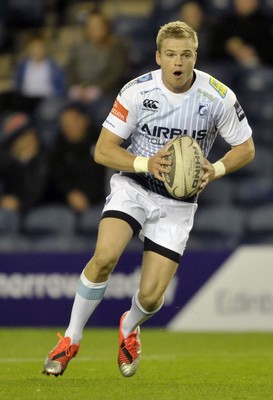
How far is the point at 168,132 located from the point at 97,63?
6.64 metres

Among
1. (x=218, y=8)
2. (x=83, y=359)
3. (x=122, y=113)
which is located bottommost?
(x=83, y=359)

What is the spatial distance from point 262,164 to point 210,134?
625 cm

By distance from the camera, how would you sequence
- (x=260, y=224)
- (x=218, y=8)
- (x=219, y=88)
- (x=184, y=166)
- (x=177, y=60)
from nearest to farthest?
(x=184, y=166)
(x=177, y=60)
(x=219, y=88)
(x=260, y=224)
(x=218, y=8)

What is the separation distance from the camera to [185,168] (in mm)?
6703

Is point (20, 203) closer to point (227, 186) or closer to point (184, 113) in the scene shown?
point (227, 186)

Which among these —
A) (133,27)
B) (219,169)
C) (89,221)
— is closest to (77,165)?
(89,221)

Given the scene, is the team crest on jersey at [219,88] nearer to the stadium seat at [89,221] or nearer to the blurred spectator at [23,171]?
the stadium seat at [89,221]

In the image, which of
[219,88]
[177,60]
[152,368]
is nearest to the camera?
[177,60]

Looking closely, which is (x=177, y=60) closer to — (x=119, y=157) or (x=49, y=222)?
(x=119, y=157)

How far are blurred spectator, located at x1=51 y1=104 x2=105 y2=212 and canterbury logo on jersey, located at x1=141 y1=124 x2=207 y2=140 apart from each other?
17.3 ft

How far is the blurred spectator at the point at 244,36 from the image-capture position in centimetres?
1337

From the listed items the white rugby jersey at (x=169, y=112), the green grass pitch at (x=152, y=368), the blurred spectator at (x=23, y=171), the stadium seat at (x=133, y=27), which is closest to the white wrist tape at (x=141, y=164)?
the white rugby jersey at (x=169, y=112)

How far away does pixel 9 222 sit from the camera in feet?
41.5

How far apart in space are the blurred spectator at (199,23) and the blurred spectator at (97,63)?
32.0 inches
